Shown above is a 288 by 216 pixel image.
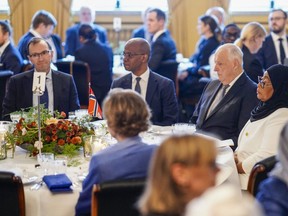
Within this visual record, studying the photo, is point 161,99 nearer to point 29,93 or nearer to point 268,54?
point 29,93

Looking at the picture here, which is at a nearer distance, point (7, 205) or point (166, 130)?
point (7, 205)

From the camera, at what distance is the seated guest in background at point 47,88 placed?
496 centimetres

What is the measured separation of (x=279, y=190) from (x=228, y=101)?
6.90 ft

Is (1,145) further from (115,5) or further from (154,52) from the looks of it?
(115,5)

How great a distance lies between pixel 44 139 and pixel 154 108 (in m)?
1.45

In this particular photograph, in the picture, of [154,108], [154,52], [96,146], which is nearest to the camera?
[96,146]

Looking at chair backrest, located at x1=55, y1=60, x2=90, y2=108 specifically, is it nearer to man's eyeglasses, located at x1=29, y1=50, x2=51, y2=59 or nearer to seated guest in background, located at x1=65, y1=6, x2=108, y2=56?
seated guest in background, located at x1=65, y1=6, x2=108, y2=56

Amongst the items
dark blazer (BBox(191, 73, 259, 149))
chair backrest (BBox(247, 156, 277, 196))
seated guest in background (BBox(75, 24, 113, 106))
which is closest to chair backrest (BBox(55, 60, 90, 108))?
seated guest in background (BBox(75, 24, 113, 106))

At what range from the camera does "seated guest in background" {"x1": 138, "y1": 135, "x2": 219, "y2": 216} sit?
1.86 m

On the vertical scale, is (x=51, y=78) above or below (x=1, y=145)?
above

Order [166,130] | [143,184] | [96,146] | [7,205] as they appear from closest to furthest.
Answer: [143,184] < [7,205] < [96,146] < [166,130]

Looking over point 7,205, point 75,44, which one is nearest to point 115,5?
point 75,44

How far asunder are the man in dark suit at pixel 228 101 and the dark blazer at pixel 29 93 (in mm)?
1125

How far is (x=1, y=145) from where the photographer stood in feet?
12.1
